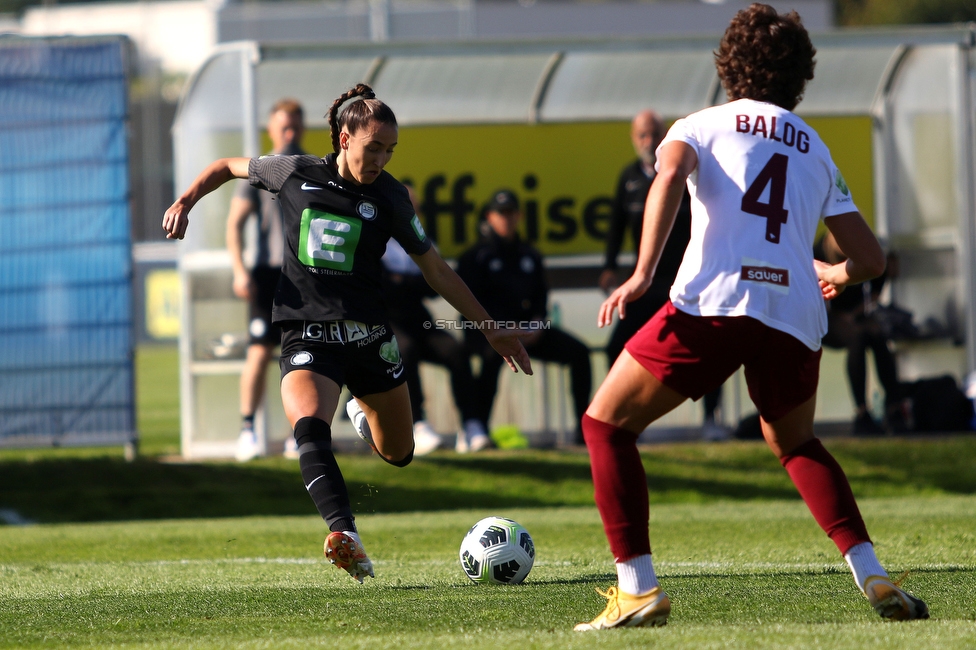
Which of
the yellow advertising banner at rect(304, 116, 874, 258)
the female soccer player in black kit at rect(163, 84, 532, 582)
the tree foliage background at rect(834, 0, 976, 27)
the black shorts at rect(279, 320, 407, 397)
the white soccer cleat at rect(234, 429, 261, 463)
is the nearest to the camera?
the female soccer player in black kit at rect(163, 84, 532, 582)

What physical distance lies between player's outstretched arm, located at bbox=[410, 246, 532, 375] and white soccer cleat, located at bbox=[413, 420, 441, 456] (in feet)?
15.2

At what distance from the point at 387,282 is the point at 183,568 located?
429 centimetres

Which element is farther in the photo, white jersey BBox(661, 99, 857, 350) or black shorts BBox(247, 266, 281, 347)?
black shorts BBox(247, 266, 281, 347)

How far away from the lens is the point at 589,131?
12.4 metres

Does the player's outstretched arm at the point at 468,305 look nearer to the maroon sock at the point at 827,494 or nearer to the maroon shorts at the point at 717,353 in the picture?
the maroon shorts at the point at 717,353

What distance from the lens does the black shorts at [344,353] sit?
525cm

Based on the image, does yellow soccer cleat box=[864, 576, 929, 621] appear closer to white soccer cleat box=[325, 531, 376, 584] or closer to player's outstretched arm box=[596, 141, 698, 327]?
player's outstretched arm box=[596, 141, 698, 327]

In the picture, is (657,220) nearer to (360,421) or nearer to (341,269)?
(341,269)

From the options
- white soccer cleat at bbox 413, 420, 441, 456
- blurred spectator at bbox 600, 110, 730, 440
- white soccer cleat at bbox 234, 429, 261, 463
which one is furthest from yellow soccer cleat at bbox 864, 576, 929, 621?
white soccer cleat at bbox 234, 429, 261, 463

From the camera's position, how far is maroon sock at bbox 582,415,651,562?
4.03m

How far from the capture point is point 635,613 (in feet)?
13.0

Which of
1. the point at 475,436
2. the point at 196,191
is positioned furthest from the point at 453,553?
the point at 475,436

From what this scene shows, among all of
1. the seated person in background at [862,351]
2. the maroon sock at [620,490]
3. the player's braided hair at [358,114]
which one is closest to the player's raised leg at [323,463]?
the player's braided hair at [358,114]

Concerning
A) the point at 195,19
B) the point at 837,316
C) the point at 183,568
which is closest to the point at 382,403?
the point at 183,568
